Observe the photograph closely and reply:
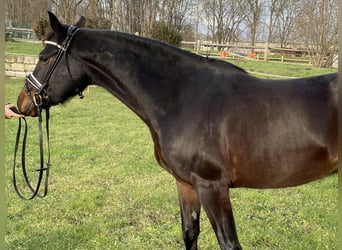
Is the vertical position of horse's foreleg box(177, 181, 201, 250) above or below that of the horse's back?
below

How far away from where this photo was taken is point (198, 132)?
2.16 m

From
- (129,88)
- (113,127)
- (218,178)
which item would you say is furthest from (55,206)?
(113,127)

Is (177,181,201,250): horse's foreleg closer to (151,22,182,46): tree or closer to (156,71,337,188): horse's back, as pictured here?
(156,71,337,188): horse's back

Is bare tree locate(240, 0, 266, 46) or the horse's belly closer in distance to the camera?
the horse's belly

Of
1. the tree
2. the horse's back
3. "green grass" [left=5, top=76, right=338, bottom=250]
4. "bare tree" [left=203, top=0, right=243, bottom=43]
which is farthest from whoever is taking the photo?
"bare tree" [left=203, top=0, right=243, bottom=43]

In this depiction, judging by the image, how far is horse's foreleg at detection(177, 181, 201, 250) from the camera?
2582mm

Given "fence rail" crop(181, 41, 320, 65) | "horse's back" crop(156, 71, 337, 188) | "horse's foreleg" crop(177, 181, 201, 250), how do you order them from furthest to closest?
"fence rail" crop(181, 41, 320, 65) < "horse's foreleg" crop(177, 181, 201, 250) < "horse's back" crop(156, 71, 337, 188)

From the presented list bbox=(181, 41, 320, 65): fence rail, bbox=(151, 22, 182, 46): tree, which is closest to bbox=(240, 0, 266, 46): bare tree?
bbox=(181, 41, 320, 65): fence rail

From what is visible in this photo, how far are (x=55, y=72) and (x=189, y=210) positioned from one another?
1.39 meters

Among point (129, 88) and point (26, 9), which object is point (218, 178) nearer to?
point (129, 88)

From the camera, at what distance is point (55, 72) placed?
7.91ft

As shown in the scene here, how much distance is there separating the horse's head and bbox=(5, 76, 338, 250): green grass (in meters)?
0.36

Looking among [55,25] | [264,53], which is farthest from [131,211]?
[264,53]

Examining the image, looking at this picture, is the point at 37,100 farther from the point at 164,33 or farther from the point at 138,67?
the point at 164,33
